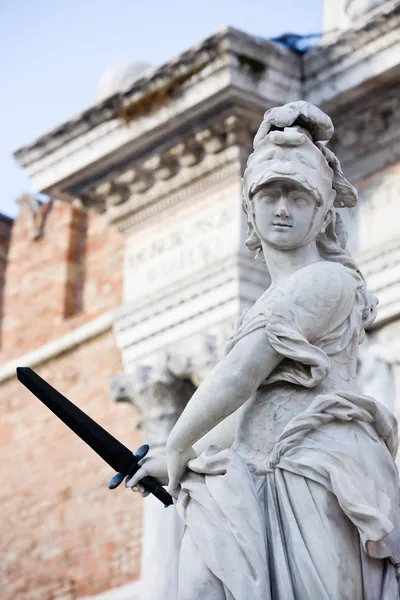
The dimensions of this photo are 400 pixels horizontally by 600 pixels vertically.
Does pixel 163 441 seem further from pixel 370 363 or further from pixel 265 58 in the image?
pixel 265 58

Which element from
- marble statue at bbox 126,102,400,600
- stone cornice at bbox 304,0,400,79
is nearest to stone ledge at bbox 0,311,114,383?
stone cornice at bbox 304,0,400,79

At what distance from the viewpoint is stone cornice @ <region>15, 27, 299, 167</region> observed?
7.75 metres

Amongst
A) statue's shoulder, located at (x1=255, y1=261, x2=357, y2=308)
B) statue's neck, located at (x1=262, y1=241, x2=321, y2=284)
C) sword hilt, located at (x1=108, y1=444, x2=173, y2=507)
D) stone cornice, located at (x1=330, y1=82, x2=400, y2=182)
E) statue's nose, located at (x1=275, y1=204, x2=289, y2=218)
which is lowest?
sword hilt, located at (x1=108, y1=444, x2=173, y2=507)

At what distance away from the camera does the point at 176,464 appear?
3.21 m

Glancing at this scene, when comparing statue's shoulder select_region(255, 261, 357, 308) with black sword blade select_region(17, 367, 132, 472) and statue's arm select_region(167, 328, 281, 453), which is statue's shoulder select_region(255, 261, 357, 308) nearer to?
statue's arm select_region(167, 328, 281, 453)

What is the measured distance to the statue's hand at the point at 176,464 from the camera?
127 inches

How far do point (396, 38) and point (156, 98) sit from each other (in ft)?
4.58

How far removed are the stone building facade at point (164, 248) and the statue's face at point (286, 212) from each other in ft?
13.0

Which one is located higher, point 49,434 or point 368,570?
point 49,434

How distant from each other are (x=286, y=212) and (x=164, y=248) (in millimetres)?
5253

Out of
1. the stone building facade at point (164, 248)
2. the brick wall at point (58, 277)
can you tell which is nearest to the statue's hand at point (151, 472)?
the stone building facade at point (164, 248)

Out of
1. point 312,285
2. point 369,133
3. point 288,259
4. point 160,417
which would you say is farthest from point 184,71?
point 312,285

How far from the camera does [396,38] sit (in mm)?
7520

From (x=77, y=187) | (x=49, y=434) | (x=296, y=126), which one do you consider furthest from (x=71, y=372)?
(x=296, y=126)
